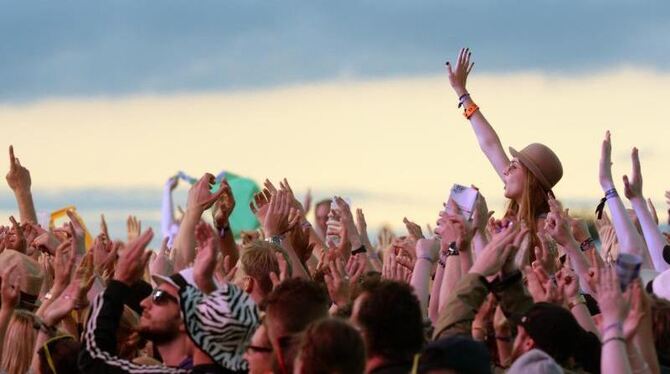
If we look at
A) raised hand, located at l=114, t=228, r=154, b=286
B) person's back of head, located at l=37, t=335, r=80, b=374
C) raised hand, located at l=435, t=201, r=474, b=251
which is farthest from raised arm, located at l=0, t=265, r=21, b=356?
raised hand, located at l=435, t=201, r=474, b=251

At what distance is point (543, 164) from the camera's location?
39.5ft

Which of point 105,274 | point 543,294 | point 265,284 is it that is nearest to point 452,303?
point 543,294

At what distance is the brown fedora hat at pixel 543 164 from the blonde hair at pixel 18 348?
3.89 meters

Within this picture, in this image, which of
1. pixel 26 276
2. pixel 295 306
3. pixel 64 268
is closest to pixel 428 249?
pixel 64 268

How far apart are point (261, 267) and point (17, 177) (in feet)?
18.5

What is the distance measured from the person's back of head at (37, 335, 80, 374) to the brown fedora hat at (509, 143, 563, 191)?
415 cm

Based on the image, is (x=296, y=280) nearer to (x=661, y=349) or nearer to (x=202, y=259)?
(x=202, y=259)

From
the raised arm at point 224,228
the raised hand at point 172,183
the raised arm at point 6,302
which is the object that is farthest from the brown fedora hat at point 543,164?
the raised hand at point 172,183

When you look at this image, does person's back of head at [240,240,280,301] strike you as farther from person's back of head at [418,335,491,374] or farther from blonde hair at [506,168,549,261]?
person's back of head at [418,335,491,374]

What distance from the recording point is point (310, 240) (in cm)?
1387

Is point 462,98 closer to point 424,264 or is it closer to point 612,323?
point 424,264

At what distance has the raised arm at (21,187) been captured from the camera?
51.1 feet

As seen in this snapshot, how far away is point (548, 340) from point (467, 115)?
15.8 ft

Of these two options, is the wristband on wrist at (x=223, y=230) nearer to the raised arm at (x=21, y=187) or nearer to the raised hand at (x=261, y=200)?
the raised hand at (x=261, y=200)
